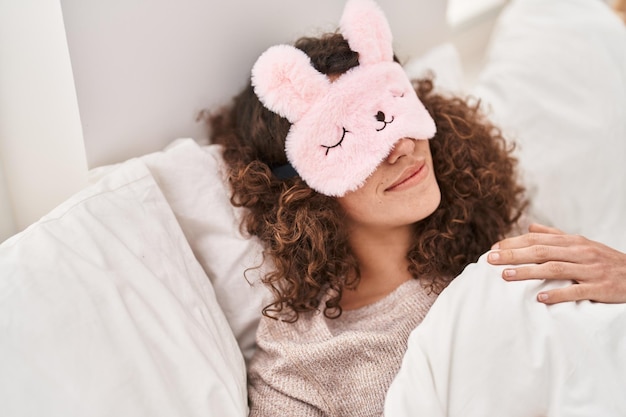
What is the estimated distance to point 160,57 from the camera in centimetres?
119

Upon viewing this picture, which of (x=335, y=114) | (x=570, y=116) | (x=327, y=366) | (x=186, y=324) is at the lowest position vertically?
(x=327, y=366)

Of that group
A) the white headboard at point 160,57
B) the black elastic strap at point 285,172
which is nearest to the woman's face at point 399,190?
the black elastic strap at point 285,172

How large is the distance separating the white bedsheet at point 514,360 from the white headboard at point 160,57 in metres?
0.61

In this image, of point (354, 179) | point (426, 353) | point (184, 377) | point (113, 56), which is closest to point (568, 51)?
point (354, 179)

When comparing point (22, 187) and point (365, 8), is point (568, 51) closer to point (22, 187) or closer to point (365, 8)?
point (365, 8)

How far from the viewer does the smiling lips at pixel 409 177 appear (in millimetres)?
1133

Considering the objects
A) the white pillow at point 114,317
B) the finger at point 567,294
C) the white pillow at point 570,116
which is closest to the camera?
the white pillow at point 114,317

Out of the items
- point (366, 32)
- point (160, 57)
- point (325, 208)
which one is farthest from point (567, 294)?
point (160, 57)

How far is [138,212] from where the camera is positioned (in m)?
1.08

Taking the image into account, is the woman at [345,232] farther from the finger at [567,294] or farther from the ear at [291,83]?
the finger at [567,294]

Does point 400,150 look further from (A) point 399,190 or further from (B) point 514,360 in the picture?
(B) point 514,360

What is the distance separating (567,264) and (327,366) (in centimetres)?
42

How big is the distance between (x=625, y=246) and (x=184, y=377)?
963 millimetres

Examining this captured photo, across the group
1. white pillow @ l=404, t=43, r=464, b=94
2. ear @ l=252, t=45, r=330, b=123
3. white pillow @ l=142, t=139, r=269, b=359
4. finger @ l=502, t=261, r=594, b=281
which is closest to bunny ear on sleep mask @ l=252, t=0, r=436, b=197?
ear @ l=252, t=45, r=330, b=123
